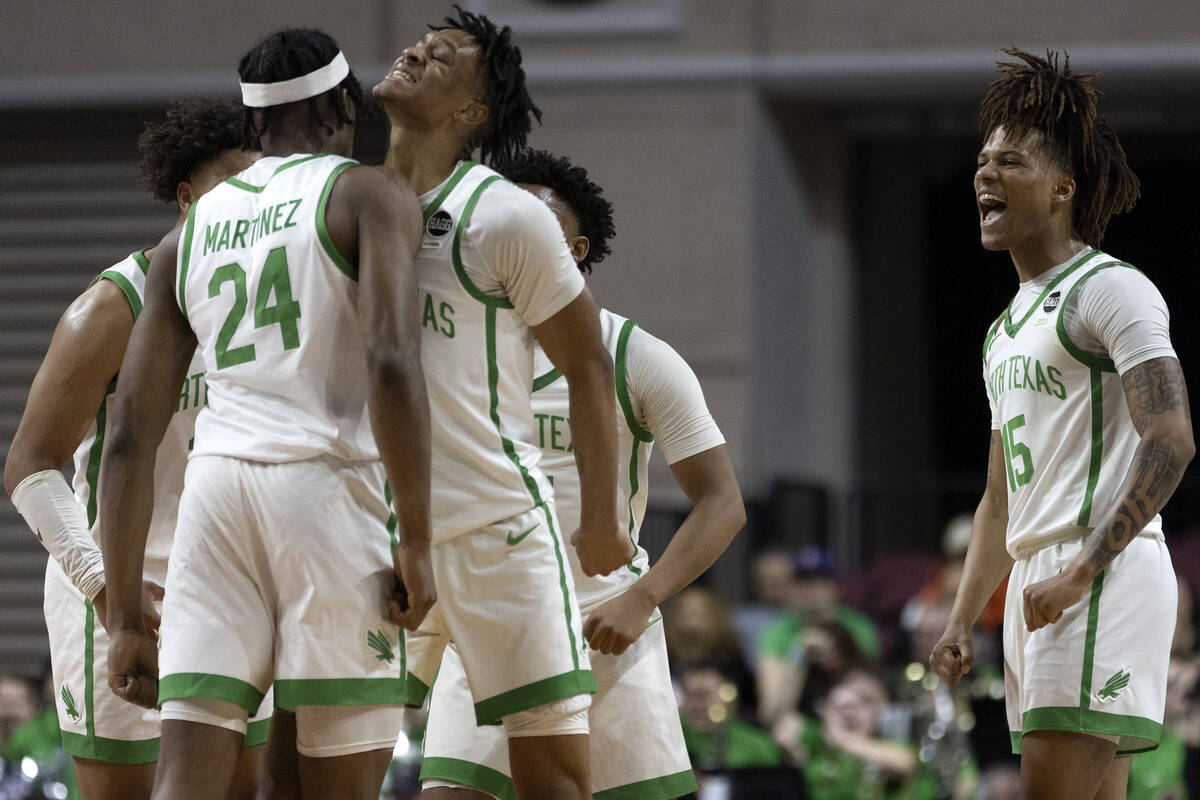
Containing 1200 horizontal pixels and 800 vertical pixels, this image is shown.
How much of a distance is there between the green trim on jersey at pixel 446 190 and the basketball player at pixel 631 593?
0.68 m

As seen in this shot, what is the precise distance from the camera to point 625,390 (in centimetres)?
429

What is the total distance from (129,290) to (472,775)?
55.9 inches

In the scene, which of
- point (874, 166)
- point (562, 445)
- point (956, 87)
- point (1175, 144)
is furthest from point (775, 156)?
point (562, 445)

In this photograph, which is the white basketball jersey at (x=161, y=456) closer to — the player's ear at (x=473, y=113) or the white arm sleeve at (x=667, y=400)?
the player's ear at (x=473, y=113)

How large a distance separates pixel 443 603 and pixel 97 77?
8.87 m

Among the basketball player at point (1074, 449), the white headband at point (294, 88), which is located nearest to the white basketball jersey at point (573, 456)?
the basketball player at point (1074, 449)

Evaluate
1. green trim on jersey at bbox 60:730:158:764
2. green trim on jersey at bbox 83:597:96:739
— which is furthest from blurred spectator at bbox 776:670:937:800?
green trim on jersey at bbox 83:597:96:739

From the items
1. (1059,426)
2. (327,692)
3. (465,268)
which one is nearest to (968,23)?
(1059,426)

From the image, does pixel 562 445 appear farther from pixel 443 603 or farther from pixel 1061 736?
pixel 1061 736

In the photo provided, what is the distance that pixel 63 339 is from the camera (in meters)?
3.93

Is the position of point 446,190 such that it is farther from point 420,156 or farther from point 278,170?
point 278,170

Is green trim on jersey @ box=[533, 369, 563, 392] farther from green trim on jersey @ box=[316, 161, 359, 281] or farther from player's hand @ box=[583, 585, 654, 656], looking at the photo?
green trim on jersey @ box=[316, 161, 359, 281]

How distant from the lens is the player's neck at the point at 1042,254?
4.32 m

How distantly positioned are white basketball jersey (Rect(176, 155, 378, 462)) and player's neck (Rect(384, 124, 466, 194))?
25 cm
